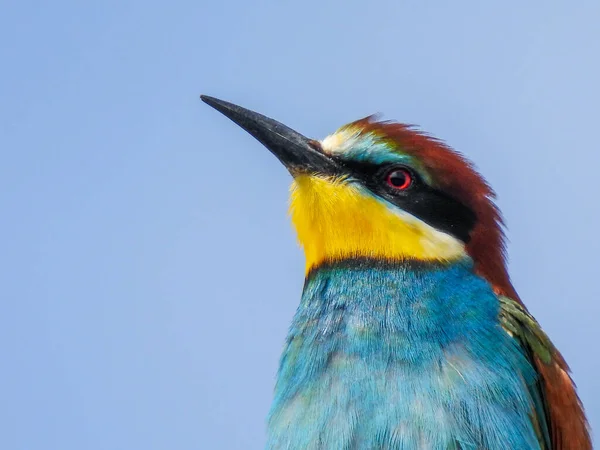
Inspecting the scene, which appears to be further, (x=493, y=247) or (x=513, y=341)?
(x=493, y=247)

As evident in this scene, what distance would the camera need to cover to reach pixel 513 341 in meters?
2.88

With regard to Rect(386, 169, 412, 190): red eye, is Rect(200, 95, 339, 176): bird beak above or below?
above

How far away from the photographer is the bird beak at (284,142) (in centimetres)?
319

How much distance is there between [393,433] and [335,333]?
0.44m

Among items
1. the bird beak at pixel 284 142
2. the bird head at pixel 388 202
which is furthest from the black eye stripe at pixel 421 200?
the bird beak at pixel 284 142

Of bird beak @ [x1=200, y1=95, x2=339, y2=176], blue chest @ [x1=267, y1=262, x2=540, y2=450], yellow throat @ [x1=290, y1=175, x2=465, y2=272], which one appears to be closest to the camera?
blue chest @ [x1=267, y1=262, x2=540, y2=450]

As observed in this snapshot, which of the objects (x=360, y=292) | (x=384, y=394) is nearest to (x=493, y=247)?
(x=360, y=292)

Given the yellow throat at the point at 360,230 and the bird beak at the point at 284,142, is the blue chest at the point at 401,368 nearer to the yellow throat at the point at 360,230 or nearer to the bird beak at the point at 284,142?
the yellow throat at the point at 360,230

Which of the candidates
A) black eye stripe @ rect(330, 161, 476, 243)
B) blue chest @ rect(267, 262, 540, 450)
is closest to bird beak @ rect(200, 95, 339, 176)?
black eye stripe @ rect(330, 161, 476, 243)

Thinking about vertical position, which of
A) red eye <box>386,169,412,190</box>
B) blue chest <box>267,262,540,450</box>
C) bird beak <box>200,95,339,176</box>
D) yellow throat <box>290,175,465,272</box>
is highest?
bird beak <box>200,95,339,176</box>

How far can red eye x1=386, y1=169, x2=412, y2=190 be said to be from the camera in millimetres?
3078

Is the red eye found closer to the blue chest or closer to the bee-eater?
the bee-eater

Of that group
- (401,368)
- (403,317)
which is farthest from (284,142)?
(401,368)

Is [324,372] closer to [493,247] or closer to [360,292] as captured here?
[360,292]
